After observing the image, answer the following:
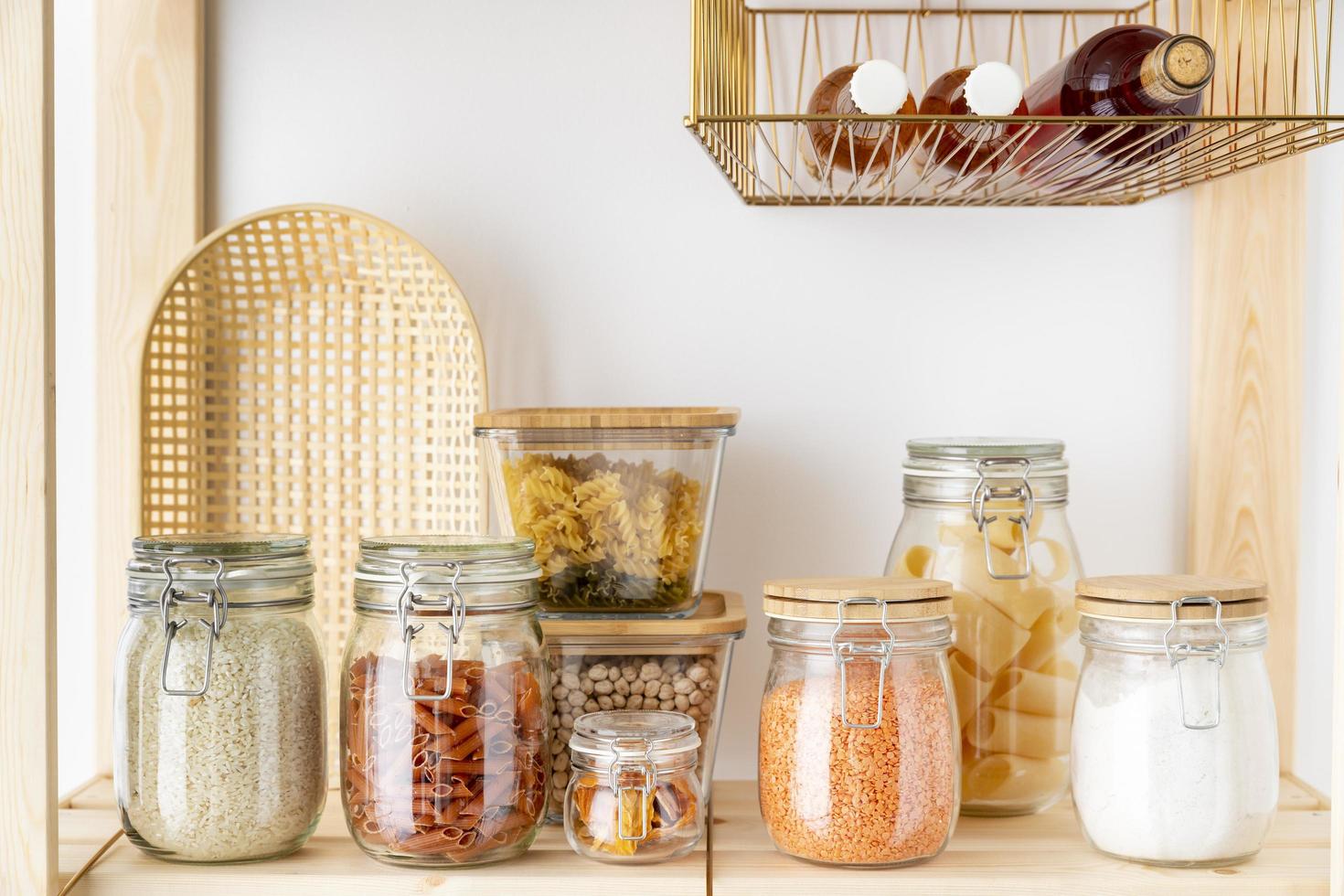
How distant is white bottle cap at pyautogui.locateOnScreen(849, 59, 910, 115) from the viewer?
802 millimetres

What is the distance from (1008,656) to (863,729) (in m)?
0.18

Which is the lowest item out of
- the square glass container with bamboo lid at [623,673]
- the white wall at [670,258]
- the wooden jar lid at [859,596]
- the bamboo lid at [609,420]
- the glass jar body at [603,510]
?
the square glass container with bamboo lid at [623,673]

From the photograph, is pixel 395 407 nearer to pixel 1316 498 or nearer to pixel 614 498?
pixel 614 498

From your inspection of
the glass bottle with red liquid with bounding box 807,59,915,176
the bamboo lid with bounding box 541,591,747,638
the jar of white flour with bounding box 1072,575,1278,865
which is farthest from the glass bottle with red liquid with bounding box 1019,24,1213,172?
the bamboo lid with bounding box 541,591,747,638

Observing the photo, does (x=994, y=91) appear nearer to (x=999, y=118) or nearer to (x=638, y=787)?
(x=999, y=118)

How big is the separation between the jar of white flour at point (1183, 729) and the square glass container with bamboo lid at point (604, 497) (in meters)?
0.31

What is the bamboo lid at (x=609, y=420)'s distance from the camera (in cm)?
89

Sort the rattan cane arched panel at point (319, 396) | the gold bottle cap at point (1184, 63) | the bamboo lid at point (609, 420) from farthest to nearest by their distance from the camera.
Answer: the rattan cane arched panel at point (319, 396) < the bamboo lid at point (609, 420) < the gold bottle cap at point (1184, 63)

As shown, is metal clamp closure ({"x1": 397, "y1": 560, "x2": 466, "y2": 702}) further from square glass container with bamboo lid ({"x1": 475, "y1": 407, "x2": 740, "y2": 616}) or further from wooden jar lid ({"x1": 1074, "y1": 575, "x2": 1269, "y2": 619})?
wooden jar lid ({"x1": 1074, "y1": 575, "x2": 1269, "y2": 619})

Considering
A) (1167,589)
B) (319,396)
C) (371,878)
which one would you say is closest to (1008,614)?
(1167,589)

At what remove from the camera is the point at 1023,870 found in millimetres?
803

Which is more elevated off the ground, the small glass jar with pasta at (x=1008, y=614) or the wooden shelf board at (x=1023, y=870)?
the small glass jar with pasta at (x=1008, y=614)

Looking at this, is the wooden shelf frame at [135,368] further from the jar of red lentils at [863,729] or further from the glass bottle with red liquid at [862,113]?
the glass bottle with red liquid at [862,113]

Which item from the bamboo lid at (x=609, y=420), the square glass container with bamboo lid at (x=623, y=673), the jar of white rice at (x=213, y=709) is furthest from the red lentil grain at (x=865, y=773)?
the jar of white rice at (x=213, y=709)
